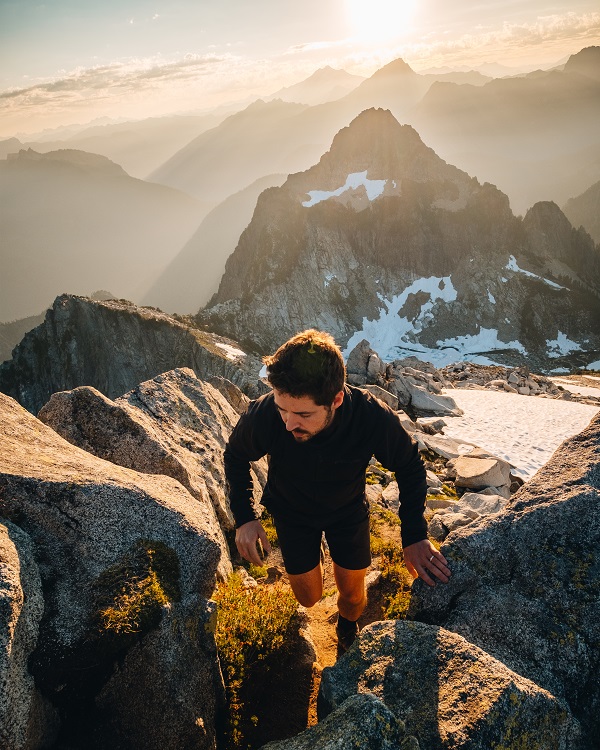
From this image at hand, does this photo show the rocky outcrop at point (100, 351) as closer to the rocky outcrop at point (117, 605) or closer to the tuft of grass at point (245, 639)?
the tuft of grass at point (245, 639)

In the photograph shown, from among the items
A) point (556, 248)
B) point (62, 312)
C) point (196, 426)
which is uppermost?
point (196, 426)

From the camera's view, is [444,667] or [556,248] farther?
[556,248]

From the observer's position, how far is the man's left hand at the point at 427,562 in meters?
5.28

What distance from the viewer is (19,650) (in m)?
3.85

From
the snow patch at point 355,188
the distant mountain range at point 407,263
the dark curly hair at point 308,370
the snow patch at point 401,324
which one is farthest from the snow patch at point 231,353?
the snow patch at point 355,188

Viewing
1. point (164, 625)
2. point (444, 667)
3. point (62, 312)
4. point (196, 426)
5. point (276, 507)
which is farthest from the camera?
point (62, 312)

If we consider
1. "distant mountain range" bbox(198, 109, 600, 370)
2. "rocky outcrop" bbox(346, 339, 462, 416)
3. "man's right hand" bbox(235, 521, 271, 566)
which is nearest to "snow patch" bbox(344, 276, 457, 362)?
"distant mountain range" bbox(198, 109, 600, 370)

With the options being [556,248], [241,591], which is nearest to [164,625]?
[241,591]

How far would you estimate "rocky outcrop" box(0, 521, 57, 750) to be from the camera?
362 cm

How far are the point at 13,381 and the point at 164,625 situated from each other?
101m

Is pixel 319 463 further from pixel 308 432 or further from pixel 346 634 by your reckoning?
pixel 346 634

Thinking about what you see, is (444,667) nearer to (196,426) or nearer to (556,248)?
(196,426)

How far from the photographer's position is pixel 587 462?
558 centimetres

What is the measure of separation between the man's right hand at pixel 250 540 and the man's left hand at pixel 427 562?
175 centimetres
